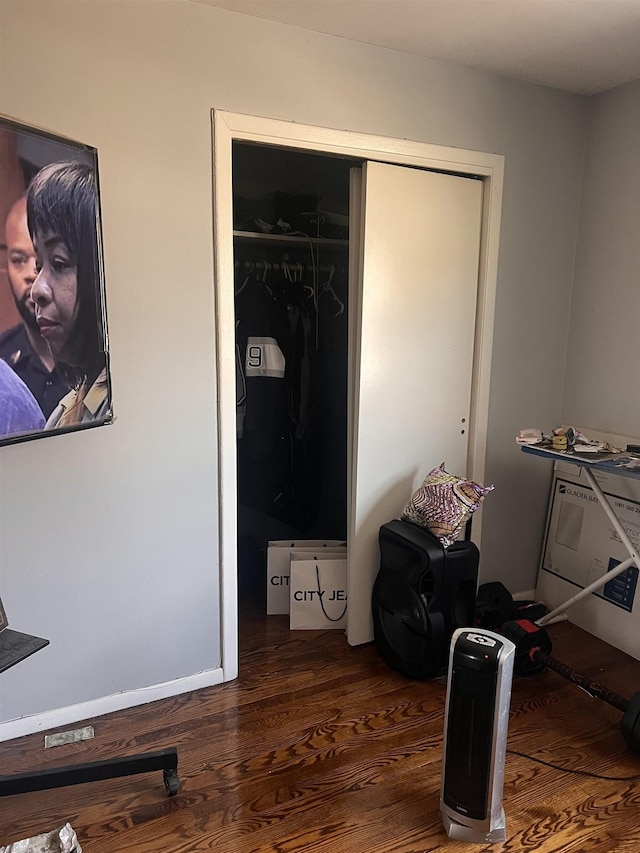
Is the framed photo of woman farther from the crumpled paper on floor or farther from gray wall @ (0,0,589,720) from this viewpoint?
the crumpled paper on floor

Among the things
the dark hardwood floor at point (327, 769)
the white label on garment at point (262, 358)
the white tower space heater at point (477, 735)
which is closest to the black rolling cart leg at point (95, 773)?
the dark hardwood floor at point (327, 769)

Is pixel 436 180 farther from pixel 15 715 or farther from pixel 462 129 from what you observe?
pixel 15 715

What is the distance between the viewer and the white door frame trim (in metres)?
2.11

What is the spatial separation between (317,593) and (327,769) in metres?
0.94

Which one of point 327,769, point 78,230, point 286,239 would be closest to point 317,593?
point 327,769

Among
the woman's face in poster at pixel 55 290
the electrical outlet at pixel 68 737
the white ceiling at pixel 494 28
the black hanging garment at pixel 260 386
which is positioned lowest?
the electrical outlet at pixel 68 737

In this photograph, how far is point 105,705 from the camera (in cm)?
219

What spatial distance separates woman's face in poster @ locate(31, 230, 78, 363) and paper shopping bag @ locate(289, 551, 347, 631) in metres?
1.59

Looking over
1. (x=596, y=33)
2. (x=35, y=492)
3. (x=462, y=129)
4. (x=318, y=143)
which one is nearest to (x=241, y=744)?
(x=35, y=492)

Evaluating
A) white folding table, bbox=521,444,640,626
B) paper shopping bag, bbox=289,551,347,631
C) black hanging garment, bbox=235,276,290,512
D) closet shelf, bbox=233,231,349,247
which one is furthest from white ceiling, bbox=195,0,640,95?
paper shopping bag, bbox=289,551,347,631

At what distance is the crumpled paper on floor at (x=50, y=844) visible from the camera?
5.24 ft

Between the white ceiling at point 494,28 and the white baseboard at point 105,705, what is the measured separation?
95.2 inches

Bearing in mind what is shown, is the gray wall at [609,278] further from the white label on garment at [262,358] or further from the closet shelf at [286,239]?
the white label on garment at [262,358]

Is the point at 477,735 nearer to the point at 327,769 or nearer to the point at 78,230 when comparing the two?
the point at 327,769
